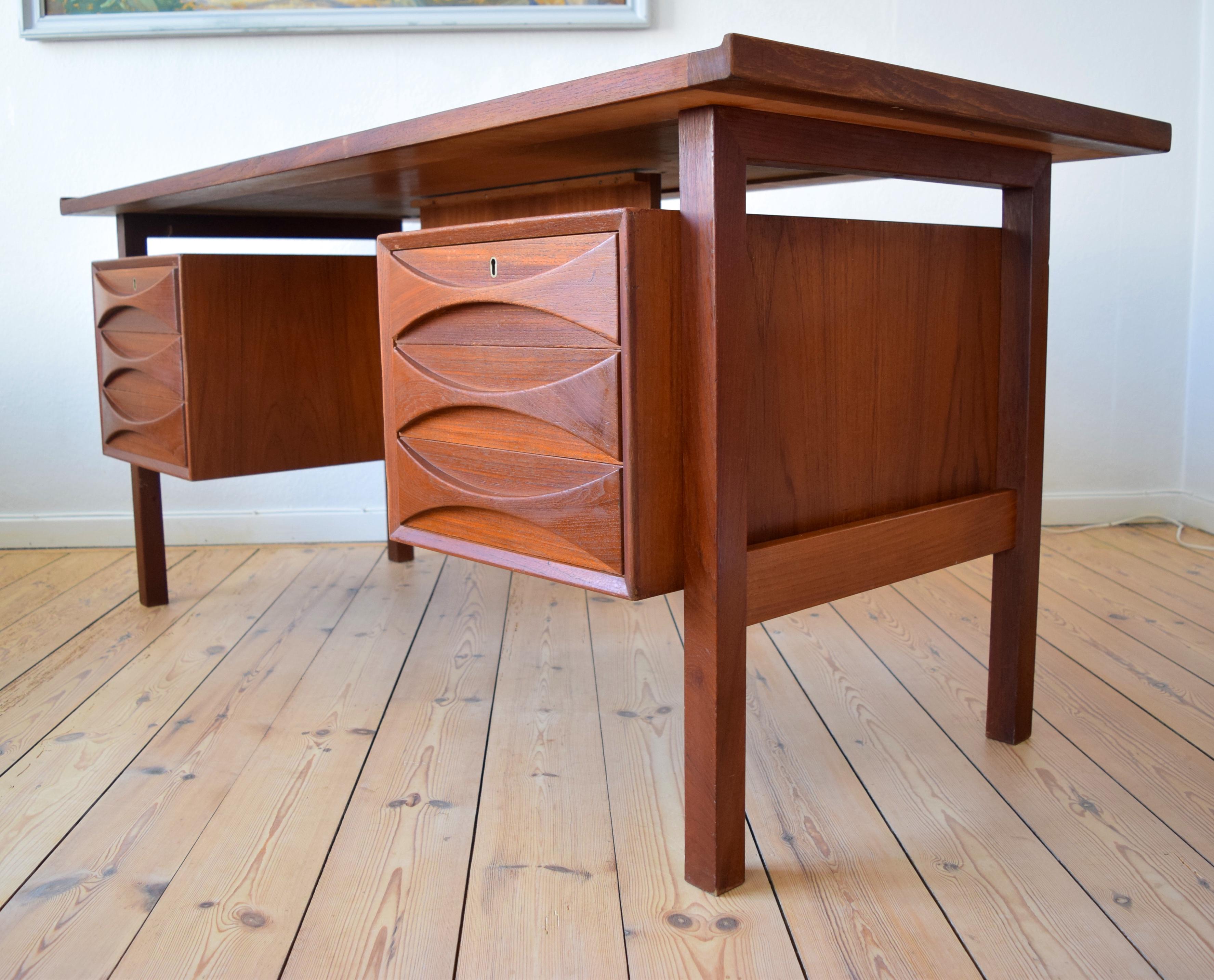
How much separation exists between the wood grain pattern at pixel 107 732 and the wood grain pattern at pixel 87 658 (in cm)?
3

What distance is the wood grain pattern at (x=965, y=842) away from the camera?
893 millimetres

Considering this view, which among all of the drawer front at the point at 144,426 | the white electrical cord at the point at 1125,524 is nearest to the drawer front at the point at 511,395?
the drawer front at the point at 144,426

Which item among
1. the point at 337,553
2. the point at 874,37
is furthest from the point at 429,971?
the point at 874,37

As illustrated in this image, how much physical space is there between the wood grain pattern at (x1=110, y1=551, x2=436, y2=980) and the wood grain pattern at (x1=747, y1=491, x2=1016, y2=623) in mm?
519

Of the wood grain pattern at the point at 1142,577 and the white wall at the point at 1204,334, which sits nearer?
the wood grain pattern at the point at 1142,577

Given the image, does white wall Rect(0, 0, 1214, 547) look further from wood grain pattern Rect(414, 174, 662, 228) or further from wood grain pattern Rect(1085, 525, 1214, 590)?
wood grain pattern Rect(414, 174, 662, 228)

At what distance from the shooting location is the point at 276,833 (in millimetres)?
1132

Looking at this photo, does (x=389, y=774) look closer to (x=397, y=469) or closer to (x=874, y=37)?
(x=397, y=469)

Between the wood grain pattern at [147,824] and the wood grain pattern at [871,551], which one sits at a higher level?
the wood grain pattern at [871,551]

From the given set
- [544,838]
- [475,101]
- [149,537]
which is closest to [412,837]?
[544,838]

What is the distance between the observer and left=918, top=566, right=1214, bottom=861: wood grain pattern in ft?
3.75

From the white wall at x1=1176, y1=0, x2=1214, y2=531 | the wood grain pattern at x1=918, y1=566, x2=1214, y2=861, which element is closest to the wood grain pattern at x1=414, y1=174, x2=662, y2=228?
the wood grain pattern at x1=918, y1=566, x2=1214, y2=861

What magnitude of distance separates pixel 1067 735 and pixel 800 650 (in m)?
0.46

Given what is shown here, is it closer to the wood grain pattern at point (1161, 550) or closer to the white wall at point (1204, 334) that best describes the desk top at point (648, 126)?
the wood grain pattern at point (1161, 550)
